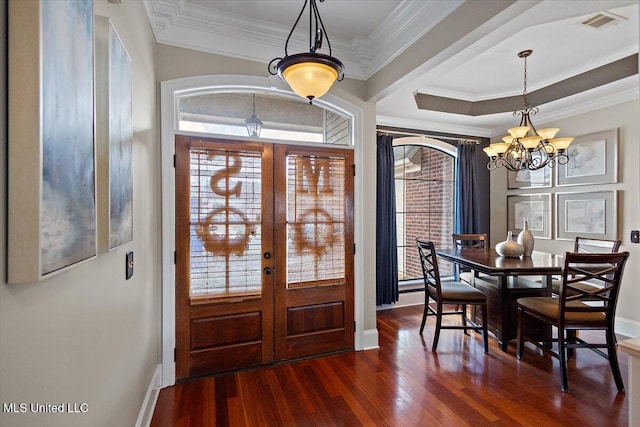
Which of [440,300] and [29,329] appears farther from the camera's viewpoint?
[440,300]

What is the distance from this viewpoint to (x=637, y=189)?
134 inches

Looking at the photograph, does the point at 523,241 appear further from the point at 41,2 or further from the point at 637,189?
the point at 41,2

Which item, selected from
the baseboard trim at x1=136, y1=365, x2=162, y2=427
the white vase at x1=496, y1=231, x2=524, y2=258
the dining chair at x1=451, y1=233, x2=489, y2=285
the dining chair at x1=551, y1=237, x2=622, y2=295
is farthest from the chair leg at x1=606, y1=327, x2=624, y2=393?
the baseboard trim at x1=136, y1=365, x2=162, y2=427

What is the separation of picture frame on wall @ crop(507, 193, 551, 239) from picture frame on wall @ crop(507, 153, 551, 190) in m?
0.16

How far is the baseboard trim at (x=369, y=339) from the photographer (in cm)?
321

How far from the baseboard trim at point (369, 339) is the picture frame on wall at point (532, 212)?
3004 millimetres

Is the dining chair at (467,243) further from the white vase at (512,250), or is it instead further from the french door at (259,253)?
the french door at (259,253)

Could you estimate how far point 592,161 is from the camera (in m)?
3.86

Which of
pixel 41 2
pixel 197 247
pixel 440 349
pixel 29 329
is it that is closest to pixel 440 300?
pixel 440 349

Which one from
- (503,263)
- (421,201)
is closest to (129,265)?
(503,263)

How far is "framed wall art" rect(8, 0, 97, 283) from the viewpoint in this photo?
70 cm

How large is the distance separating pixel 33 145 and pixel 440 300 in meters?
3.29

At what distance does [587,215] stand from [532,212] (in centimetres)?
74

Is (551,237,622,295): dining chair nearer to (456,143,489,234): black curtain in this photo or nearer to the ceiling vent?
(456,143,489,234): black curtain
